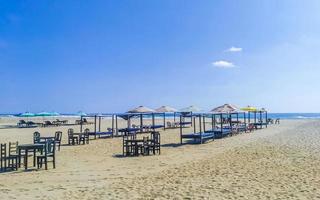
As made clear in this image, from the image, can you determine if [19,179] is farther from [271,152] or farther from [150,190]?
[271,152]

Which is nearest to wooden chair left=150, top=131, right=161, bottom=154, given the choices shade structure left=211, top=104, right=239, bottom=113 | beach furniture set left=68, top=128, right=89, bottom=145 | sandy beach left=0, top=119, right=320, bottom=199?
sandy beach left=0, top=119, right=320, bottom=199

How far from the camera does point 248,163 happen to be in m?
11.9

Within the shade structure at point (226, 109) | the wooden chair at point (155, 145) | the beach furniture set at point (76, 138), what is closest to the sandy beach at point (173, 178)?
the wooden chair at point (155, 145)

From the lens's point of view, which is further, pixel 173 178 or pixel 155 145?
pixel 155 145

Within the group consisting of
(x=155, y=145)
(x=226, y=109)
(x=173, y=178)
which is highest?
(x=226, y=109)

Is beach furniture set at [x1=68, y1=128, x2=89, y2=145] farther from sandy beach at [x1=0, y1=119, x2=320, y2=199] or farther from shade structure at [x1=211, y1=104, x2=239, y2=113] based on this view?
shade structure at [x1=211, y1=104, x2=239, y2=113]

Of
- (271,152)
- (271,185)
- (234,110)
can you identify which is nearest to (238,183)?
(271,185)

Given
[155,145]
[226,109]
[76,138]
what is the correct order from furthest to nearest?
1. [226,109]
2. [76,138]
3. [155,145]

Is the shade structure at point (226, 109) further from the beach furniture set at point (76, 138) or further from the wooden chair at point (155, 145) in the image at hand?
the wooden chair at point (155, 145)

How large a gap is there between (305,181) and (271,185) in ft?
3.29

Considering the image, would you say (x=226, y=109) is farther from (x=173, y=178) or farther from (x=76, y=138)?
(x=173, y=178)

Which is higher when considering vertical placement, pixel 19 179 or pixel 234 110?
pixel 234 110

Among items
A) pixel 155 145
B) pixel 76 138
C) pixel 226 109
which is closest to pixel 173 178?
pixel 155 145

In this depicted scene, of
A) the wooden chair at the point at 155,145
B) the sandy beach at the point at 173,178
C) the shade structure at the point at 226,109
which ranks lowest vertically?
the sandy beach at the point at 173,178
